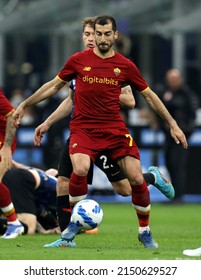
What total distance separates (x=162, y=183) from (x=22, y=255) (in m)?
2.99

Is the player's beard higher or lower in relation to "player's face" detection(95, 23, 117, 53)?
lower

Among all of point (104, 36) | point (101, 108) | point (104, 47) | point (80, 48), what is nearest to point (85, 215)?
point (101, 108)

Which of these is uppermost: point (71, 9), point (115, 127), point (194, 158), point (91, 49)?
point (91, 49)

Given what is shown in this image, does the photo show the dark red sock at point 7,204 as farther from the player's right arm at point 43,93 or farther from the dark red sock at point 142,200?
the dark red sock at point 142,200

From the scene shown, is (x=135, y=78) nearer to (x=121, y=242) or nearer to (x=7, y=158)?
(x=7, y=158)

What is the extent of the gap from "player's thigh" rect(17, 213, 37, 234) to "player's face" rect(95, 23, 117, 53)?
320 cm

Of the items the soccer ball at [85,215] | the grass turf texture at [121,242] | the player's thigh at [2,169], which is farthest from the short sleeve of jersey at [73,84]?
the grass turf texture at [121,242]

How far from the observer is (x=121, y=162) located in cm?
1170

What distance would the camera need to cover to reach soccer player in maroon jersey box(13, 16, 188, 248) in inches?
454

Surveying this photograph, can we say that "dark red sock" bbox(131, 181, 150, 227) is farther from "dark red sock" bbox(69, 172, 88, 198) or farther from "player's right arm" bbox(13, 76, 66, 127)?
"player's right arm" bbox(13, 76, 66, 127)

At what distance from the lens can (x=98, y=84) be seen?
38.0ft

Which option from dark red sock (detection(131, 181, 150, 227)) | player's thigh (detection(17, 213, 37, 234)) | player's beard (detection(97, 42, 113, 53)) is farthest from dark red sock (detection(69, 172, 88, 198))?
player's thigh (detection(17, 213, 37, 234))
